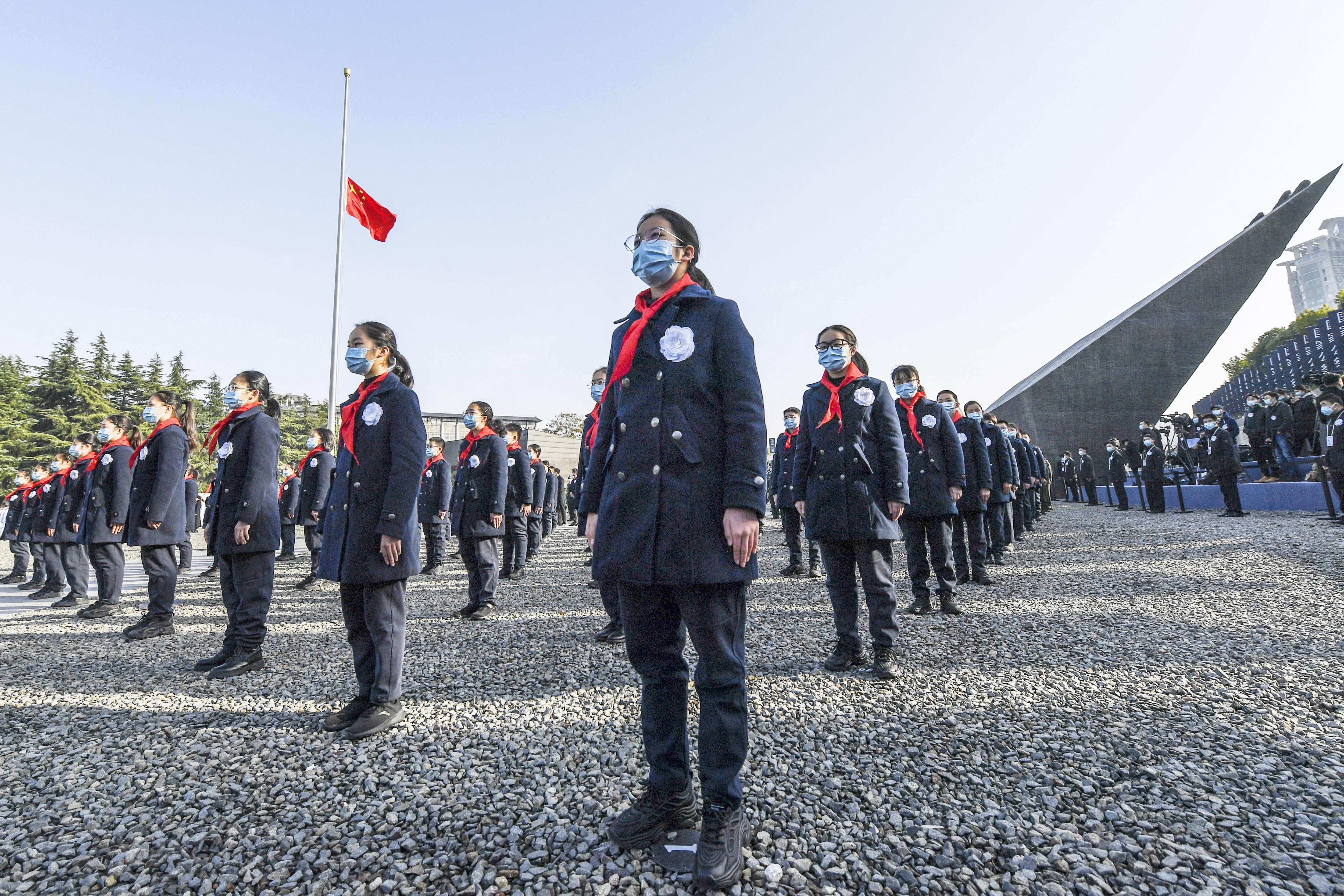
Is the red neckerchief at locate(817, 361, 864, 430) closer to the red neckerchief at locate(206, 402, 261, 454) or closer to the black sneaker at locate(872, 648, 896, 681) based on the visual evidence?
the black sneaker at locate(872, 648, 896, 681)

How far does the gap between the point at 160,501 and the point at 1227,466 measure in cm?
1739

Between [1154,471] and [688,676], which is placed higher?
[1154,471]

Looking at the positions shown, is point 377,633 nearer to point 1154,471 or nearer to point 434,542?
point 434,542

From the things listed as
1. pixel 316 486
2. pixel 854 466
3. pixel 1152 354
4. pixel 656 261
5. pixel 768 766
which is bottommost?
pixel 768 766

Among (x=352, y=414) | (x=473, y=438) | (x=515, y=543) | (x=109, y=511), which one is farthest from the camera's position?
(x=515, y=543)

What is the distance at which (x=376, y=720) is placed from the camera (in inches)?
124

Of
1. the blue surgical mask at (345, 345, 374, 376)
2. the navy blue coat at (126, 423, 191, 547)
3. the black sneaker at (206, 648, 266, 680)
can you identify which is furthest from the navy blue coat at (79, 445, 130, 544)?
the blue surgical mask at (345, 345, 374, 376)

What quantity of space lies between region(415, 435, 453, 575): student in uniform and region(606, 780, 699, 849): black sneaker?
293 inches

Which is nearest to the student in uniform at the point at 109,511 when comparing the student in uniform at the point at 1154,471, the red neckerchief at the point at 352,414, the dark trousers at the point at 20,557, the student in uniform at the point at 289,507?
→ the student in uniform at the point at 289,507

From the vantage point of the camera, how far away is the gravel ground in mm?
1920

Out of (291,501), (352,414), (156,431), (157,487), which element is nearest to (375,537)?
(352,414)

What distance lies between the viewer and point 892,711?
3.17 metres

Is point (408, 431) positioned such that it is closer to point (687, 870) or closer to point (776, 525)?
point (687, 870)

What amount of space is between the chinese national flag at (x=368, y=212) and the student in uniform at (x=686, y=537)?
62.6 feet
